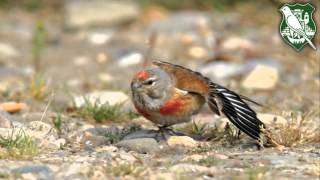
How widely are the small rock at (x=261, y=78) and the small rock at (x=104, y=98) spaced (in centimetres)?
166

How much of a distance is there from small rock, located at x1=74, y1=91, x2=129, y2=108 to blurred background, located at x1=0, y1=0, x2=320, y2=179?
0.01 metres

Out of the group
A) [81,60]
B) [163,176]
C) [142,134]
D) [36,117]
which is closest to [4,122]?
[36,117]

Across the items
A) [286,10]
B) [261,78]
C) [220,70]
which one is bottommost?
[261,78]

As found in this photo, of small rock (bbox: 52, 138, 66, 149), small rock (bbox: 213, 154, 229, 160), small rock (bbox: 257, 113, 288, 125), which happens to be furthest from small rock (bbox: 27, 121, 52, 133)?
small rock (bbox: 257, 113, 288, 125)

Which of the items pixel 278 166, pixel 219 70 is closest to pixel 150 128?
pixel 278 166

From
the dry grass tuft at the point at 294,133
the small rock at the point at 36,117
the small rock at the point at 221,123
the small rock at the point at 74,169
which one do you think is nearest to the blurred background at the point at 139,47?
the small rock at the point at 36,117

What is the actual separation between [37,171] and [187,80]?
135 centimetres

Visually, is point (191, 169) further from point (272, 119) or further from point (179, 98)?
point (272, 119)

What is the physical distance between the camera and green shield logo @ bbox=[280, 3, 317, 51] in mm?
6438

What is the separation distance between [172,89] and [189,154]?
472mm

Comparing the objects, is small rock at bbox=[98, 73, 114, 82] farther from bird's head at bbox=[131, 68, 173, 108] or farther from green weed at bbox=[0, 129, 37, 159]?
green weed at bbox=[0, 129, 37, 159]

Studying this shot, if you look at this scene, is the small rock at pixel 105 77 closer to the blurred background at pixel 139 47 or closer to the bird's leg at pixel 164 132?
the blurred background at pixel 139 47

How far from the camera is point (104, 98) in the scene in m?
6.77

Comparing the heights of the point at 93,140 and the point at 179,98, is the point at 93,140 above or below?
below
